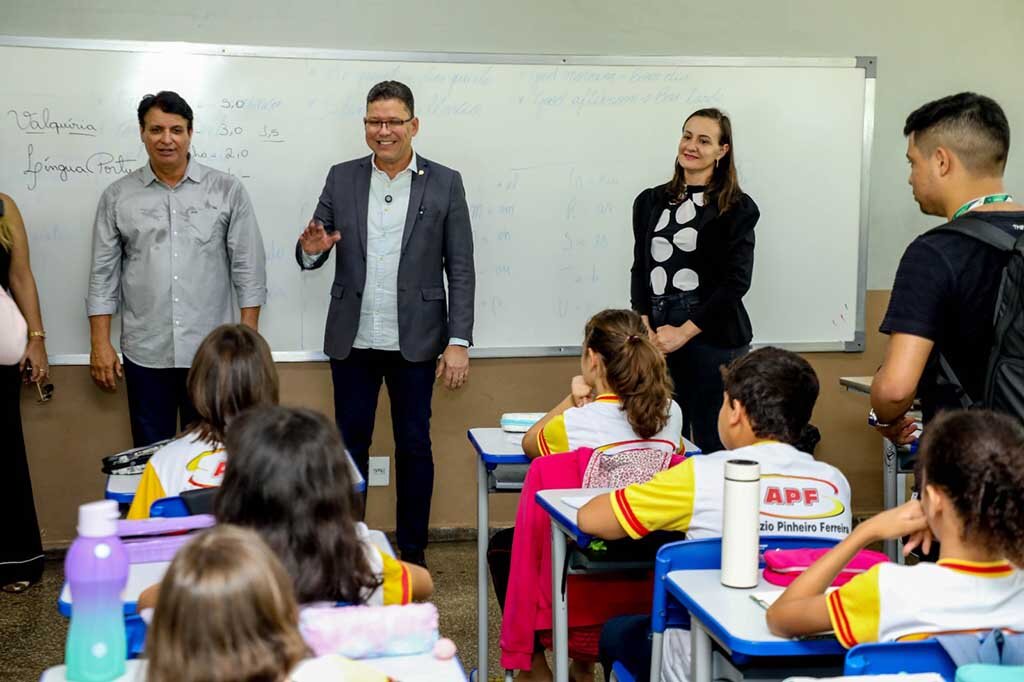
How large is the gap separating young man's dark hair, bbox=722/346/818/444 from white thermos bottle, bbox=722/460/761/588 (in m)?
0.41

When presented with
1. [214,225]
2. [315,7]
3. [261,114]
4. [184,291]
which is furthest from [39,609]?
[315,7]

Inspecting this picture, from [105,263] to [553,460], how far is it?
2087 mm

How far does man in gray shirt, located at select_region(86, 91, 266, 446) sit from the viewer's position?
12.6 ft

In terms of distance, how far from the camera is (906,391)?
2.30 m

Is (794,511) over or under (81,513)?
under

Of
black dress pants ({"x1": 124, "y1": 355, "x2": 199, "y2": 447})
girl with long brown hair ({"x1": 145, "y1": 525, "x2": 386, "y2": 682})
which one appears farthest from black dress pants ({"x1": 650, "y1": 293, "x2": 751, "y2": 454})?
girl with long brown hair ({"x1": 145, "y1": 525, "x2": 386, "y2": 682})

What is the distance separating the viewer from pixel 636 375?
8.82 feet

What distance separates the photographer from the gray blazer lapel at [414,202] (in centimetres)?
388

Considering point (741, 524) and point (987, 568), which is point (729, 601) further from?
point (987, 568)

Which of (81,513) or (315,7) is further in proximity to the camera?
(315,7)

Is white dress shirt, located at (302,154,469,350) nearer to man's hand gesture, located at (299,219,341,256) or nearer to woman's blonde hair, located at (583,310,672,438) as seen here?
man's hand gesture, located at (299,219,341,256)

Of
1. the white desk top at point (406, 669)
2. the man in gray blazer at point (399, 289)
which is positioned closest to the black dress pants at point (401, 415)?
the man in gray blazer at point (399, 289)

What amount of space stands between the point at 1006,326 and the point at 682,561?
2.75 feet

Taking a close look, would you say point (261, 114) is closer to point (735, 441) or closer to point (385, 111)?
point (385, 111)
